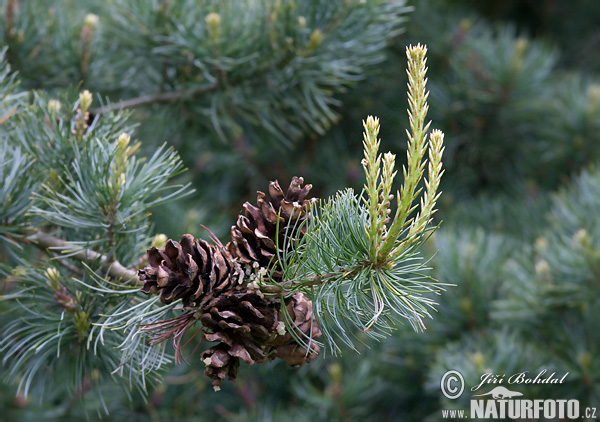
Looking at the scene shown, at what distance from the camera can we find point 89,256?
0.45m

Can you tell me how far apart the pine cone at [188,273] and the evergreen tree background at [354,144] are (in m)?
0.11

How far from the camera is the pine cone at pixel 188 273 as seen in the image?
1.17 feet

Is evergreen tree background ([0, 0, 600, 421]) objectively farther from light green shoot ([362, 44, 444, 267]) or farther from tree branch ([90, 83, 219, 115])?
light green shoot ([362, 44, 444, 267])

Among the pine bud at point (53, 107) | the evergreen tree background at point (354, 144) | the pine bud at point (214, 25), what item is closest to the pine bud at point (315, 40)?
the evergreen tree background at point (354, 144)

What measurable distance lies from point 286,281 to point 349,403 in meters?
0.59

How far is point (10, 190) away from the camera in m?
0.46

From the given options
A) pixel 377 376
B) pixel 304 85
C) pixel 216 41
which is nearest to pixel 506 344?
pixel 377 376

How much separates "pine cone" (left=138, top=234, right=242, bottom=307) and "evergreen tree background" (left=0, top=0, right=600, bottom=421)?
11 centimetres

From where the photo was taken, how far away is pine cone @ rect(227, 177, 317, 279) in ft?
1.23

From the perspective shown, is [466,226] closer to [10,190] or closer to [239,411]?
[239,411]

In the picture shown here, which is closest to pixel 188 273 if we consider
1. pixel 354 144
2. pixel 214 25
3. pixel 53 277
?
pixel 53 277

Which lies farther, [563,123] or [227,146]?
[227,146]

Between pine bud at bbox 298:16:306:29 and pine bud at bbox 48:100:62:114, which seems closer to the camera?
pine bud at bbox 48:100:62:114

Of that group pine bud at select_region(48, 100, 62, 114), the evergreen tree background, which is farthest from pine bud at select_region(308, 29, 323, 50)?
pine bud at select_region(48, 100, 62, 114)
